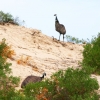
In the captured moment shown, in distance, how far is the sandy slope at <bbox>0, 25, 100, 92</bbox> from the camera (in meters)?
15.5

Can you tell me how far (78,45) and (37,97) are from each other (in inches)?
425

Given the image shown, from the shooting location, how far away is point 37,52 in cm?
1803

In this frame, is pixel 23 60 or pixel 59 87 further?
pixel 23 60

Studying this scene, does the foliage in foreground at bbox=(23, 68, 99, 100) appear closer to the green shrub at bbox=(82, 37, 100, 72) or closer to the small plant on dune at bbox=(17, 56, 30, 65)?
the small plant on dune at bbox=(17, 56, 30, 65)

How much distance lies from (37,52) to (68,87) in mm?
6413

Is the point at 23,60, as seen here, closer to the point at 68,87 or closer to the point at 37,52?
the point at 37,52

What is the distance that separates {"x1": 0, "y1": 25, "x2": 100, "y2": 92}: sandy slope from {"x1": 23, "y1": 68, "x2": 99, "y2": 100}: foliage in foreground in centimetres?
254

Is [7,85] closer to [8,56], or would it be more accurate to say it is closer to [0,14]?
[8,56]

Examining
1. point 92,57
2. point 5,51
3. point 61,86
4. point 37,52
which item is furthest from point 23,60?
point 61,86

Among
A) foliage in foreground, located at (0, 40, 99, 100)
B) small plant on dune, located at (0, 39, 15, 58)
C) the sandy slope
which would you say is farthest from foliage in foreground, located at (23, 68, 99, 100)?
small plant on dune, located at (0, 39, 15, 58)

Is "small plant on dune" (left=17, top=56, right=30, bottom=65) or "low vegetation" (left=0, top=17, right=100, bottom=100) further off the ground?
"small plant on dune" (left=17, top=56, right=30, bottom=65)

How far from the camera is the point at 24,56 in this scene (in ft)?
54.2

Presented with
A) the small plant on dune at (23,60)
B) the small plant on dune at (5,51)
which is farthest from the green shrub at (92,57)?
the small plant on dune at (5,51)

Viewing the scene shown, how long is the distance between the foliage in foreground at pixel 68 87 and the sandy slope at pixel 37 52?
2541 millimetres
